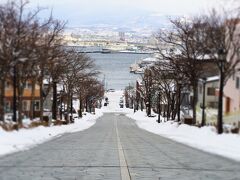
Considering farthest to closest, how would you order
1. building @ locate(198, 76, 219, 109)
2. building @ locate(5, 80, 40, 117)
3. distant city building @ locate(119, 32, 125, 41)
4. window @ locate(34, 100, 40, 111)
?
1. distant city building @ locate(119, 32, 125, 41)
2. window @ locate(34, 100, 40, 111)
3. building @ locate(5, 80, 40, 117)
4. building @ locate(198, 76, 219, 109)

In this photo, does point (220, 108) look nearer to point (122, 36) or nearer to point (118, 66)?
point (122, 36)

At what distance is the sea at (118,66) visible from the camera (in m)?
119

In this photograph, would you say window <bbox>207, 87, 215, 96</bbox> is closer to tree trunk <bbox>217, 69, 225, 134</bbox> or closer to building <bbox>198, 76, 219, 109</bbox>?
building <bbox>198, 76, 219, 109</bbox>

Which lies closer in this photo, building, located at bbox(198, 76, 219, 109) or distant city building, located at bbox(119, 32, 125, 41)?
building, located at bbox(198, 76, 219, 109)

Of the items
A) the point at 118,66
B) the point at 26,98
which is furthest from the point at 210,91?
the point at 118,66

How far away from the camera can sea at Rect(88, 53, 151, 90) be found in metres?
119

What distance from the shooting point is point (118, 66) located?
504 ft

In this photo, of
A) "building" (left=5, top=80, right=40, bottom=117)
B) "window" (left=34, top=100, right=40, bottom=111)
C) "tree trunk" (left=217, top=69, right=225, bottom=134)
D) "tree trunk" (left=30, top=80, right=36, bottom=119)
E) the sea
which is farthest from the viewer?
the sea

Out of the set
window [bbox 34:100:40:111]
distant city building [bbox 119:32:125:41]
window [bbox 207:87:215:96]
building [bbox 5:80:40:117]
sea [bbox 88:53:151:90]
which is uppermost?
distant city building [bbox 119:32:125:41]

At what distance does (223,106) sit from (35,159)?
12806mm

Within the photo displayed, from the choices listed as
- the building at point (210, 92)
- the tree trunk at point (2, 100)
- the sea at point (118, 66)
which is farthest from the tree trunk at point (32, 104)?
the sea at point (118, 66)

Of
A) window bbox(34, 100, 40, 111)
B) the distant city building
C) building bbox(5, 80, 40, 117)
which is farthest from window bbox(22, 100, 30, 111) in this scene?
the distant city building

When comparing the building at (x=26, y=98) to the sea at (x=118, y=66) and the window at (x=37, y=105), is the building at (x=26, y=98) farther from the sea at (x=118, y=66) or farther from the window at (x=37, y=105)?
the sea at (x=118, y=66)

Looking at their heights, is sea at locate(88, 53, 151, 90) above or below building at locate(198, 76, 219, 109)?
above
